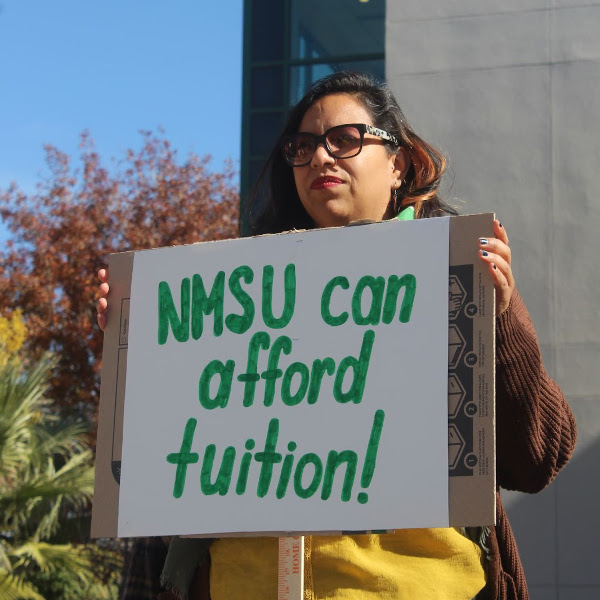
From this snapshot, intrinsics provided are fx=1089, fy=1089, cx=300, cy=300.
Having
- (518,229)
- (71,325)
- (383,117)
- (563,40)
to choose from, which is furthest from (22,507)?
(71,325)

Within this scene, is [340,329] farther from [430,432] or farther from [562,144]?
[562,144]

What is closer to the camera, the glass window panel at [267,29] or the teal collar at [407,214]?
the teal collar at [407,214]

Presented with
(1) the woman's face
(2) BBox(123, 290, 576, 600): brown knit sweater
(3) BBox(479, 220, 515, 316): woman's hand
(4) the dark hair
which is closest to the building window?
(4) the dark hair

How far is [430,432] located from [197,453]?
17.7 inches

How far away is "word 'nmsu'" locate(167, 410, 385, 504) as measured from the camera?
1.90 metres

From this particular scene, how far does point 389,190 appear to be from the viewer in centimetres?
240

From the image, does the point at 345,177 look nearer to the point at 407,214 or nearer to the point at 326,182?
the point at 326,182

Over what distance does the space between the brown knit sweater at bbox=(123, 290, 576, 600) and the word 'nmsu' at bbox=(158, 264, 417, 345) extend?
23 cm

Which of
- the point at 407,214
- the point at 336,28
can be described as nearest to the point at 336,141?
the point at 407,214

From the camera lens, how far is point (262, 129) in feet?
34.7

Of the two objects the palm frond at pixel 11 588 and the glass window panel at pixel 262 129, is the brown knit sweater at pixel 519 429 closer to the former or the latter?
the palm frond at pixel 11 588

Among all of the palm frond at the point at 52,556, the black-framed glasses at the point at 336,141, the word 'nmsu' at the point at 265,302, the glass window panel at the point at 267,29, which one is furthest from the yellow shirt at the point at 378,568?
the glass window panel at the point at 267,29

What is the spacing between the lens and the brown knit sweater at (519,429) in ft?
6.68

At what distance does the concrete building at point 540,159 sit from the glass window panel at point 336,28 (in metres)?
2.62
